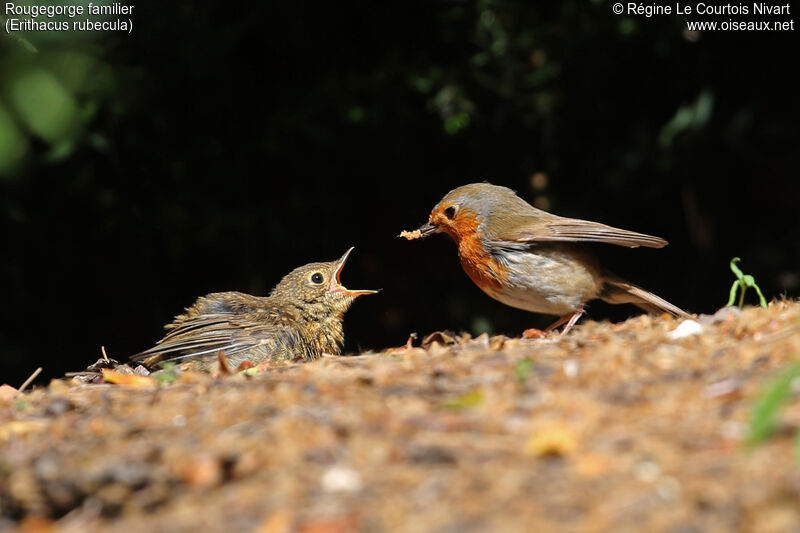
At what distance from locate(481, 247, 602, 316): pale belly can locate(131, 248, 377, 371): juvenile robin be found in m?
0.99

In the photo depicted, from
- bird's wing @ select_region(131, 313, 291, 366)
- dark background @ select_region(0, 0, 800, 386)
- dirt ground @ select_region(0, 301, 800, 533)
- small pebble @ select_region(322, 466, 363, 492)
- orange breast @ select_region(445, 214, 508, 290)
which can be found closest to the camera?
dirt ground @ select_region(0, 301, 800, 533)

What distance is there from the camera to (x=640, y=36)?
26.0 ft

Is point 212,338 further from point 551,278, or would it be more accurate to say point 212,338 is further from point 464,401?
point 464,401

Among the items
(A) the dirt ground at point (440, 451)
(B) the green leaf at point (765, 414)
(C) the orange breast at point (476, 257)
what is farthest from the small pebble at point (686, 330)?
(C) the orange breast at point (476, 257)

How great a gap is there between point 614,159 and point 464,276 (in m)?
1.79

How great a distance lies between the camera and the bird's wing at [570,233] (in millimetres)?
5742

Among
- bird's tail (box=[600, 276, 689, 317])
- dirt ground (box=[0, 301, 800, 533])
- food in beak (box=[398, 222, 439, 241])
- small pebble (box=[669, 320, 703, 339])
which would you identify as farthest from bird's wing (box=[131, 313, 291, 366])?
small pebble (box=[669, 320, 703, 339])

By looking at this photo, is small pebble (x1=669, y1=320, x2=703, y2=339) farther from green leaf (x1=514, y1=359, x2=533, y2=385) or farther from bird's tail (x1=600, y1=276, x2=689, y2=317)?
bird's tail (x1=600, y1=276, x2=689, y2=317)

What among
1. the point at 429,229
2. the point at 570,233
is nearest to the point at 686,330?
the point at 570,233

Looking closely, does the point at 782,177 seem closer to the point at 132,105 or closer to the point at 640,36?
the point at 640,36

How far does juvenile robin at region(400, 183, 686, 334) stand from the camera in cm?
608

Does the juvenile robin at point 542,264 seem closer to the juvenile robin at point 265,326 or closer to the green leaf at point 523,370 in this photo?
the juvenile robin at point 265,326

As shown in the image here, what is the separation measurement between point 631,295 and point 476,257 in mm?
1075

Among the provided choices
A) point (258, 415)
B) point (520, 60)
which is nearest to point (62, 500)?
point (258, 415)
